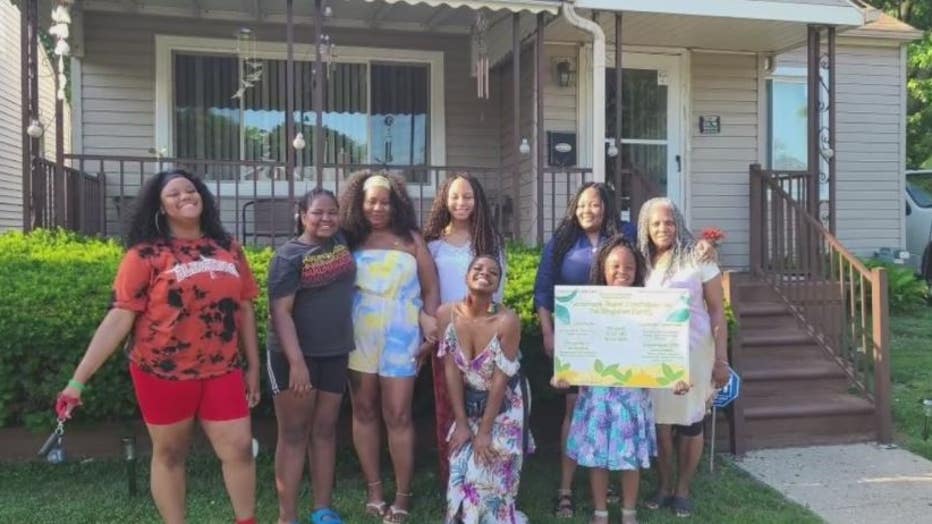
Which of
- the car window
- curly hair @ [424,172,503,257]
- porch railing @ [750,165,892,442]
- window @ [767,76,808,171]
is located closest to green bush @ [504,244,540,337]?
curly hair @ [424,172,503,257]

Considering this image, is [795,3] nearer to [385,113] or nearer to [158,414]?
[385,113]

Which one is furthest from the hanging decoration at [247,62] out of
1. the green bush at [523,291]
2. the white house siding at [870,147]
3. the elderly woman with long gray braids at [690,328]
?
the white house siding at [870,147]

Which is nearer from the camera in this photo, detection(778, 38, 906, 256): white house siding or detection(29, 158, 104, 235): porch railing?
detection(29, 158, 104, 235): porch railing

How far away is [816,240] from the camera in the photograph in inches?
265

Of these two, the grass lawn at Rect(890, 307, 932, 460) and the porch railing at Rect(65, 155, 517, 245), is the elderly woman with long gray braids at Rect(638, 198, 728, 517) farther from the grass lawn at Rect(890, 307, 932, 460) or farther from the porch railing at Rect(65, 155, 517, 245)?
the porch railing at Rect(65, 155, 517, 245)

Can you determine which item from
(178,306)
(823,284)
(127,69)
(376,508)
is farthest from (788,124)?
(178,306)

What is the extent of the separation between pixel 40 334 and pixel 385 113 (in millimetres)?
4911

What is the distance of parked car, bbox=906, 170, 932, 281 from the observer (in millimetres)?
10969

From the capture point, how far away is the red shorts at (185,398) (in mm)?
3062

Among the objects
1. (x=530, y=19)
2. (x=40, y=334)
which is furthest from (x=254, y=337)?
(x=530, y=19)

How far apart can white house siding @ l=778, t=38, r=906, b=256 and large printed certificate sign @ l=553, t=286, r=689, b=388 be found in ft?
25.7

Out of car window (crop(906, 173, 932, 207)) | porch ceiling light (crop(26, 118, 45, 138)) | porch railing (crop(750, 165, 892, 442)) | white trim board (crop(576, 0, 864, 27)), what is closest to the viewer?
porch railing (crop(750, 165, 892, 442))

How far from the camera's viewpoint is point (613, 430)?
3762mm

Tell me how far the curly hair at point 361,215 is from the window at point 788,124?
669 cm
